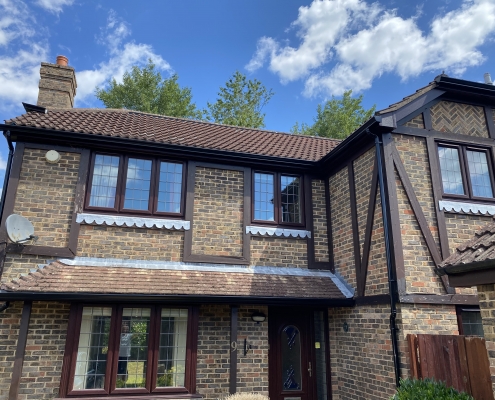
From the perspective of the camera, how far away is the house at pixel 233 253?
6672 mm

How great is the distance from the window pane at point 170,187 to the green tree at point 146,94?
13491mm

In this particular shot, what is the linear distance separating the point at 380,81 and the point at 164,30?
1099 cm

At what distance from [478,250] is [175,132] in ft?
24.2

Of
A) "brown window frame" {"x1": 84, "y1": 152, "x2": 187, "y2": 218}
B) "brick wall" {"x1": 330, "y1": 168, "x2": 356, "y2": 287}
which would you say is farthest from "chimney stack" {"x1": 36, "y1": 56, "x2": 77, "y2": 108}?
"brick wall" {"x1": 330, "y1": 168, "x2": 356, "y2": 287}

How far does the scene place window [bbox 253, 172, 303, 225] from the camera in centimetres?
887

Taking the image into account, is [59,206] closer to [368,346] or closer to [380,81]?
[368,346]

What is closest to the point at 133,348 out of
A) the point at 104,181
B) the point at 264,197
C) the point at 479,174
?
the point at 104,181

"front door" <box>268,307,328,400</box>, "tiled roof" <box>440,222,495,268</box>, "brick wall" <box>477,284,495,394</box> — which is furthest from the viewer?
"front door" <box>268,307,328,400</box>

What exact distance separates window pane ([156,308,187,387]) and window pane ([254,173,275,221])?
278 centimetres

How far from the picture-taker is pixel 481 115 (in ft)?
27.2

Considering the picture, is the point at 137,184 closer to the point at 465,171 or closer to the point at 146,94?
the point at 465,171

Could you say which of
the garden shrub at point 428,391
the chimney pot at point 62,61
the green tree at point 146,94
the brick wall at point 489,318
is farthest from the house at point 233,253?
the green tree at point 146,94

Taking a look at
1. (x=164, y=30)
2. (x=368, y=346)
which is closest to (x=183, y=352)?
(x=368, y=346)

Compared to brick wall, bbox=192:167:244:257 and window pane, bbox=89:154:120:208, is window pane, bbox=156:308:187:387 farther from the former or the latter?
window pane, bbox=89:154:120:208
